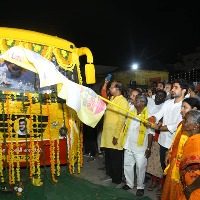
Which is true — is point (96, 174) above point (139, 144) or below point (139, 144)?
below

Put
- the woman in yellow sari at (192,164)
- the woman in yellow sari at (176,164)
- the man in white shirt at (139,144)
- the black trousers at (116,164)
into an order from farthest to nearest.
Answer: the black trousers at (116,164), the man in white shirt at (139,144), the woman in yellow sari at (176,164), the woman in yellow sari at (192,164)

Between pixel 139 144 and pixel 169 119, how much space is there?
0.76 meters

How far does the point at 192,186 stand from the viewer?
281 cm

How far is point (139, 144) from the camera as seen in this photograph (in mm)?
5012

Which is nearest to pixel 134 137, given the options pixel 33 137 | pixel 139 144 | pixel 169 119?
pixel 139 144

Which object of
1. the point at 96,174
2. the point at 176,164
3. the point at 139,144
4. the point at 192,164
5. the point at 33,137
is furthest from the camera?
the point at 96,174

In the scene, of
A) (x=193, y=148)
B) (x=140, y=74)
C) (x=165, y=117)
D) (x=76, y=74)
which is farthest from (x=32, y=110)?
(x=140, y=74)

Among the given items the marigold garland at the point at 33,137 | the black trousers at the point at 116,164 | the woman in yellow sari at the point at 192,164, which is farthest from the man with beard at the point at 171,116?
the marigold garland at the point at 33,137

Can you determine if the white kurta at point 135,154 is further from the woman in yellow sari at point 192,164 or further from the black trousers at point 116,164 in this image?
the woman in yellow sari at point 192,164

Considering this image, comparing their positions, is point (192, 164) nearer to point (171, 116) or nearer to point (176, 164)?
point (176, 164)

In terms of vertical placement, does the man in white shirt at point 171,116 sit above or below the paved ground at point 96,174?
above

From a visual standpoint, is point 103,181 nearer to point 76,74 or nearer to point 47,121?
point 47,121

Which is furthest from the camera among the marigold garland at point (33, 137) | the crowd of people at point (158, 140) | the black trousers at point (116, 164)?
the black trousers at point (116, 164)

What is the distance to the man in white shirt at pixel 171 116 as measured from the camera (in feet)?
14.6
